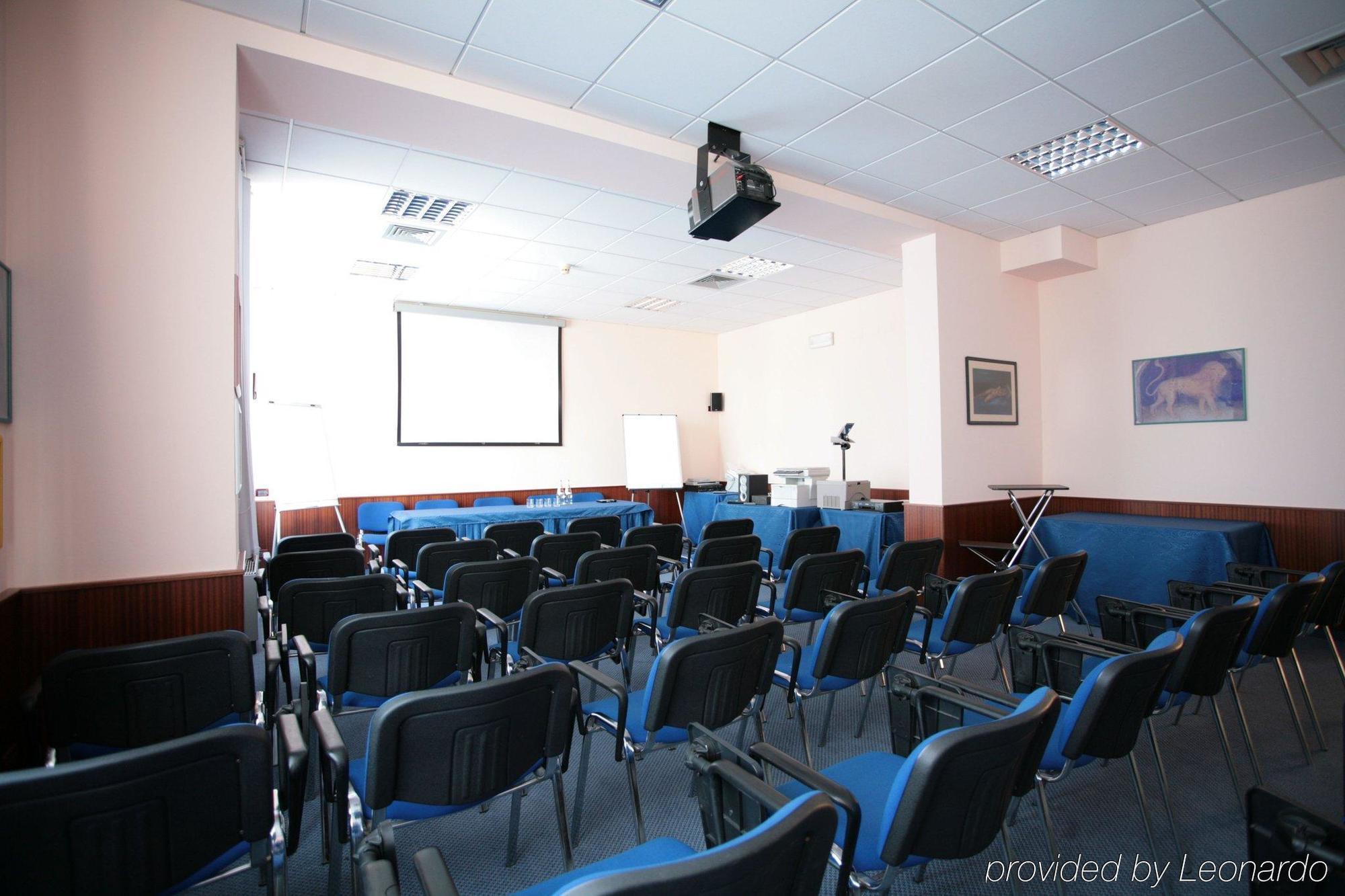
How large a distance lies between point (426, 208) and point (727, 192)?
261cm

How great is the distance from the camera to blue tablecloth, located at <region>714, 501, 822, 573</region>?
6738 millimetres

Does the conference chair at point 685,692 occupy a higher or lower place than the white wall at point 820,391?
lower

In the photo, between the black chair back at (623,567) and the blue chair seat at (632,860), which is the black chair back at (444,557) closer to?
the black chair back at (623,567)

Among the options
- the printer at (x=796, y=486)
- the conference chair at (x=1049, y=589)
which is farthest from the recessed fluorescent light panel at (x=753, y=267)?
the conference chair at (x=1049, y=589)

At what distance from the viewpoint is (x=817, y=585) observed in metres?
3.87

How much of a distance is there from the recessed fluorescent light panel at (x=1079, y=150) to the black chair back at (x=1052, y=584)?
8.92ft

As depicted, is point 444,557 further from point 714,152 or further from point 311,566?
point 714,152

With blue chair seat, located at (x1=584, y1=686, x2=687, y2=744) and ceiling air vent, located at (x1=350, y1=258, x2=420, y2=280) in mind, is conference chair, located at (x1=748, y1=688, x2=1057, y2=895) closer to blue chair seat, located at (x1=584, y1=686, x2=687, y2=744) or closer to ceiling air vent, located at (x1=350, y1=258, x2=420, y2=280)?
blue chair seat, located at (x1=584, y1=686, x2=687, y2=744)

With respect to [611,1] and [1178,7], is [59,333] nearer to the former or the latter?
[611,1]

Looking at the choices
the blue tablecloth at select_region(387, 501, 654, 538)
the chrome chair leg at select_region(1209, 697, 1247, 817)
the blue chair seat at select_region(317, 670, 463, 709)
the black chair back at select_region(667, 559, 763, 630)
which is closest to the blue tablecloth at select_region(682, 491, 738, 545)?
the blue tablecloth at select_region(387, 501, 654, 538)

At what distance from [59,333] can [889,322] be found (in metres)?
7.32

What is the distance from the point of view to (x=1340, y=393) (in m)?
4.86

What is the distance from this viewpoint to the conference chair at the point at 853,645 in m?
2.57

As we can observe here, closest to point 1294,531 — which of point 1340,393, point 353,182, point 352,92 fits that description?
point 1340,393
